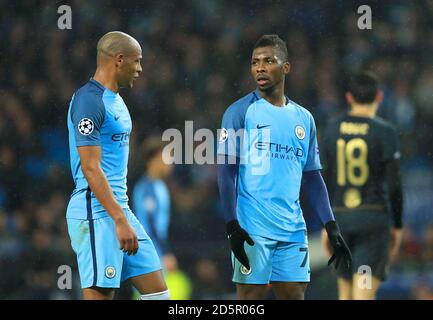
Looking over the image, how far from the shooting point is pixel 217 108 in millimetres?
8742

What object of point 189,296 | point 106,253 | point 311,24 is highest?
point 311,24

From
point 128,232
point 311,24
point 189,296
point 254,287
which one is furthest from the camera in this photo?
point 311,24

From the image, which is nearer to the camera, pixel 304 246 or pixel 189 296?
pixel 304 246

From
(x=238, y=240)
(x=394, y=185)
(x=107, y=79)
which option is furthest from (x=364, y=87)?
(x=107, y=79)

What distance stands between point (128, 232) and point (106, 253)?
0.28 metres

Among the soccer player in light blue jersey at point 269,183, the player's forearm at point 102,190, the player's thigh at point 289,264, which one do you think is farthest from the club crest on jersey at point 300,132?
the player's forearm at point 102,190

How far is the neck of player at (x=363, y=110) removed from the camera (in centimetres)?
806

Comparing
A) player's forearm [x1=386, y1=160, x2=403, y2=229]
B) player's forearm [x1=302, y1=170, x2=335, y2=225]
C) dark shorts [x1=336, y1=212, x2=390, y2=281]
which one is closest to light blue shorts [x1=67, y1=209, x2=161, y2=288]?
player's forearm [x1=302, y1=170, x2=335, y2=225]

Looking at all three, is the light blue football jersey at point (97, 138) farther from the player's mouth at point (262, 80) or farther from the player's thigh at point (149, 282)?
the player's mouth at point (262, 80)
